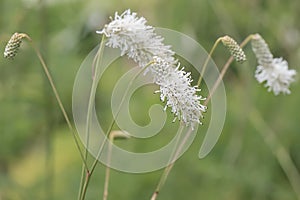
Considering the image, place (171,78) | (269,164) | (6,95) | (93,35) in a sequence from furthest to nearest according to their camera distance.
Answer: (93,35), (269,164), (6,95), (171,78)

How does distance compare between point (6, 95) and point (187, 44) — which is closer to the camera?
point (6, 95)

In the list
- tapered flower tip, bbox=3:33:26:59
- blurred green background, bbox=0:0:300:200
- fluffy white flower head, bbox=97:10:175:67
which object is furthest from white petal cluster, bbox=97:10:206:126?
blurred green background, bbox=0:0:300:200

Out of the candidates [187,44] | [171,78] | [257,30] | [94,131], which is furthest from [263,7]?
[171,78]

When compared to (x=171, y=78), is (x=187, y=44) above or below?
above

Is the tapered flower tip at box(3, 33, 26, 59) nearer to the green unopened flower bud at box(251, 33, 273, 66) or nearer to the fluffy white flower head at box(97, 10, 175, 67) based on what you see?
the fluffy white flower head at box(97, 10, 175, 67)

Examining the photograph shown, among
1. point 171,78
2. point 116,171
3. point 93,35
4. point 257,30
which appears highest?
point 257,30

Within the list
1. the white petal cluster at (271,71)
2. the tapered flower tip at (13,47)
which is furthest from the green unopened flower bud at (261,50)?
the tapered flower tip at (13,47)

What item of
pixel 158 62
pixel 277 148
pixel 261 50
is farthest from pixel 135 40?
pixel 277 148

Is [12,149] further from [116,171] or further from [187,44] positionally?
[187,44]
